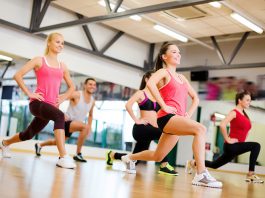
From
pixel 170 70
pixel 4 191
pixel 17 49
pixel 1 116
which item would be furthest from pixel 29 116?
pixel 4 191

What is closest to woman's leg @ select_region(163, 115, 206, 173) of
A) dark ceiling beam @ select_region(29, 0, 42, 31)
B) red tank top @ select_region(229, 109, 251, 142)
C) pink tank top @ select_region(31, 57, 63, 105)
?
pink tank top @ select_region(31, 57, 63, 105)

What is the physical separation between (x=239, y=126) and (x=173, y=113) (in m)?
2.50

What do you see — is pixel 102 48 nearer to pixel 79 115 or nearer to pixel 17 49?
pixel 17 49

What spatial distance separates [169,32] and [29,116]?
12.0ft

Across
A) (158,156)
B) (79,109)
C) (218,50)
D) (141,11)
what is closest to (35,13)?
(141,11)

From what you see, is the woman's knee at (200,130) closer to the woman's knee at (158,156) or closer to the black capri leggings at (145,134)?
the woman's knee at (158,156)

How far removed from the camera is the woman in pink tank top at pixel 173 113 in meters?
3.34

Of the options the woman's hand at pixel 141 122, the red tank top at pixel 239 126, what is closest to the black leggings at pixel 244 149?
the red tank top at pixel 239 126

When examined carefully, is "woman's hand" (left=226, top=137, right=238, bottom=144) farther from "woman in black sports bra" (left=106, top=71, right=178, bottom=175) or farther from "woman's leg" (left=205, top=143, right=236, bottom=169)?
"woman in black sports bra" (left=106, top=71, right=178, bottom=175)

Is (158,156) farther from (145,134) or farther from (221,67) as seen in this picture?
(221,67)

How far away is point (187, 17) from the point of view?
28.6 feet

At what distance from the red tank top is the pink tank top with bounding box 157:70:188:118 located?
225 centimetres

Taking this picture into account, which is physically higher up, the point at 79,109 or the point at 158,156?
the point at 79,109

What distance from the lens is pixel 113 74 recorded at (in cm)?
1060
